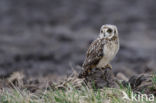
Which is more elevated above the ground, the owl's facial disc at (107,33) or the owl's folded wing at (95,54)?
the owl's facial disc at (107,33)

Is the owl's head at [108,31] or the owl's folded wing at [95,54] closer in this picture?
the owl's head at [108,31]

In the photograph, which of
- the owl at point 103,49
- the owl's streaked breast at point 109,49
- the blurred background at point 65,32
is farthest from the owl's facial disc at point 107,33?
the blurred background at point 65,32

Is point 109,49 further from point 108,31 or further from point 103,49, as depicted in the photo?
point 108,31

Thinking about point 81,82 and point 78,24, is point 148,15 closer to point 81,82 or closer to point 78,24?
point 78,24

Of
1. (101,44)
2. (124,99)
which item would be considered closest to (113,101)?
(124,99)

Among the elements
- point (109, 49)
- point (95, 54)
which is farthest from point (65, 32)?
point (109, 49)

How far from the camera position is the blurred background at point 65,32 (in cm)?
1706

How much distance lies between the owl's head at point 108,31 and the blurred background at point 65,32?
553 centimetres

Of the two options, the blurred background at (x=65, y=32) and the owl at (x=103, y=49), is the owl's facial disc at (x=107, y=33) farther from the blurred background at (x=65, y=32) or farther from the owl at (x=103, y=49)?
the blurred background at (x=65, y=32)

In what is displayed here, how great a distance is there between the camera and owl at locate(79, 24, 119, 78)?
7937 mm

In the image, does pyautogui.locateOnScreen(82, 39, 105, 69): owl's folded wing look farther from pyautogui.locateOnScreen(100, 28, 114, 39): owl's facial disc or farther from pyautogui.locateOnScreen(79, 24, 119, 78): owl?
pyautogui.locateOnScreen(100, 28, 114, 39): owl's facial disc

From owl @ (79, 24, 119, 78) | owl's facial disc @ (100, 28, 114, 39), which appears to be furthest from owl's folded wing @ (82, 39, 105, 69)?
owl's facial disc @ (100, 28, 114, 39)

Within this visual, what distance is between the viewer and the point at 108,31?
7910 mm

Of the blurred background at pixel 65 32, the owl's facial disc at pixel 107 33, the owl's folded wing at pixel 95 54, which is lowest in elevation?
the owl's folded wing at pixel 95 54
